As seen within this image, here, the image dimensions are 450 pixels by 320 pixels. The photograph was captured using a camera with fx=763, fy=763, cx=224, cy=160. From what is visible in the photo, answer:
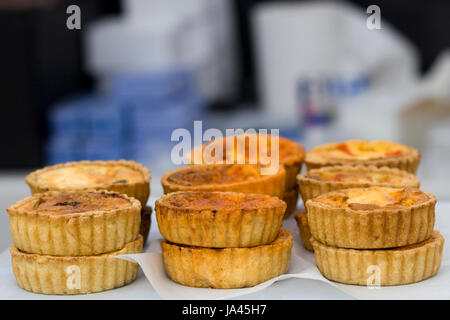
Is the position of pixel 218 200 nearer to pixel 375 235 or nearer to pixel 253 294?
pixel 253 294

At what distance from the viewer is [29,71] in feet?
12.4

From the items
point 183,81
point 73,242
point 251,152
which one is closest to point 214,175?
point 251,152

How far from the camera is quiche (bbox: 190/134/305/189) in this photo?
1.84 metres

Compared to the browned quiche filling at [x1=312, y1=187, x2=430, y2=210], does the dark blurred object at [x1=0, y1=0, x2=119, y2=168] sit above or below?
above

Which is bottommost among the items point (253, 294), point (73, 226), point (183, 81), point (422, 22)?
point (253, 294)

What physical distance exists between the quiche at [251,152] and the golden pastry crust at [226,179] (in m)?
0.07

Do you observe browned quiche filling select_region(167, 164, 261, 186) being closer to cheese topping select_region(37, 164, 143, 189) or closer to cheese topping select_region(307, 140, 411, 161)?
cheese topping select_region(37, 164, 143, 189)

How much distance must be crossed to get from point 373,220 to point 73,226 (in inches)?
21.6

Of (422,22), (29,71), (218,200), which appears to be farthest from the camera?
(422,22)

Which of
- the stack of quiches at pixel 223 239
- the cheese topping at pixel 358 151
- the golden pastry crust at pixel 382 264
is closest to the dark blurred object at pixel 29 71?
the cheese topping at pixel 358 151

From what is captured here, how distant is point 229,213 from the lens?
1.39m

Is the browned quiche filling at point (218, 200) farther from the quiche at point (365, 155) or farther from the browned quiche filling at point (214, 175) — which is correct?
the quiche at point (365, 155)

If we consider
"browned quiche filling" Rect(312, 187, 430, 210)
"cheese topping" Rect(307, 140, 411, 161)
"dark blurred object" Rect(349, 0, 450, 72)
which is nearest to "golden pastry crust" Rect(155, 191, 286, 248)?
"browned quiche filling" Rect(312, 187, 430, 210)

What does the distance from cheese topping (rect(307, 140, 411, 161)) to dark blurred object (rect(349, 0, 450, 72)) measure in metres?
2.97
